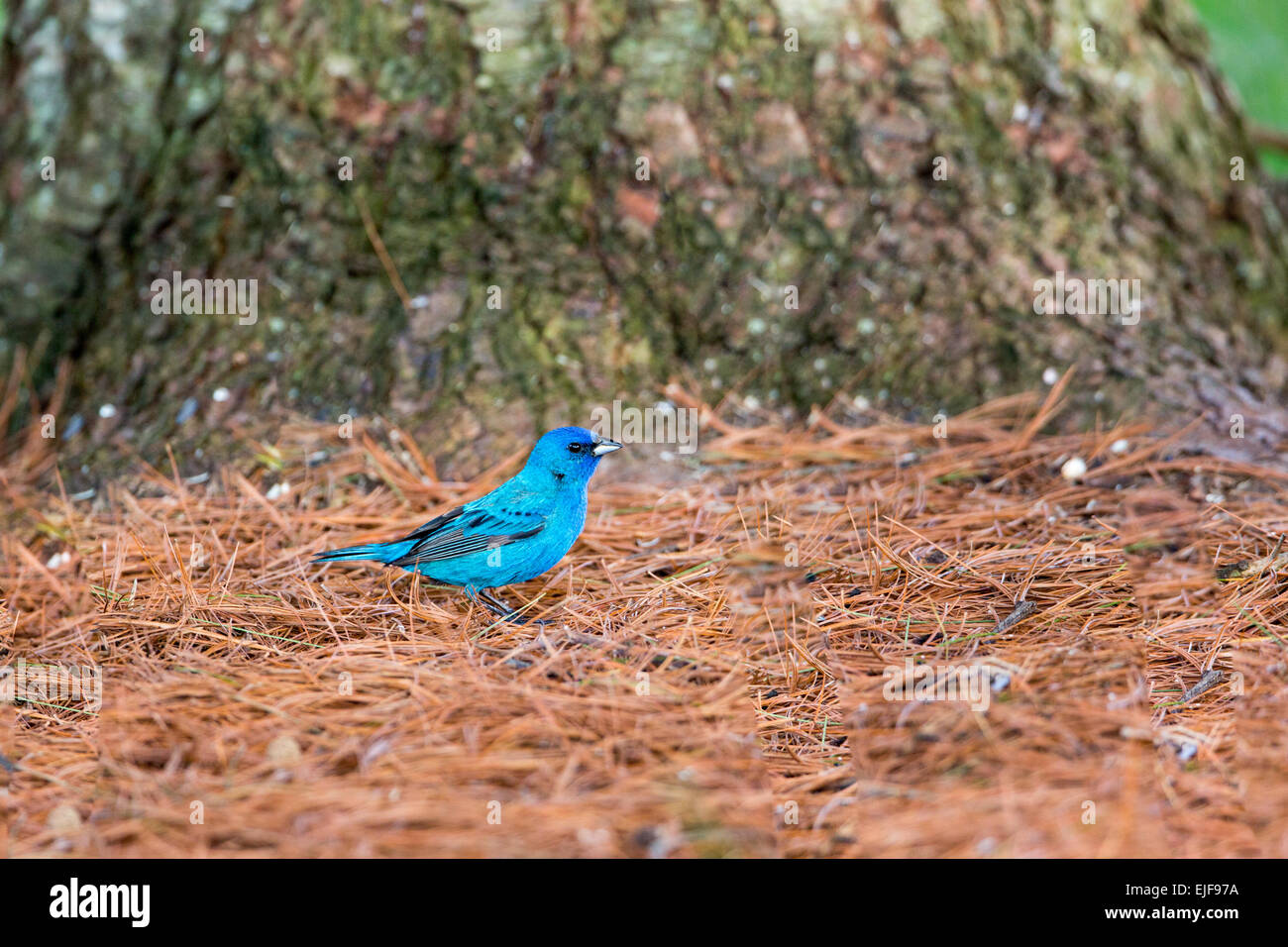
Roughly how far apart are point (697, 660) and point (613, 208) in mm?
Result: 1804

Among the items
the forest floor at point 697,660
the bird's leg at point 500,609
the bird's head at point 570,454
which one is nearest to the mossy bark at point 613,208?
the forest floor at point 697,660

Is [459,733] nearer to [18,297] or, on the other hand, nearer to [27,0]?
[18,297]

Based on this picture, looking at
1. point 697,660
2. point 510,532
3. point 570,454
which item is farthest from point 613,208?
point 697,660

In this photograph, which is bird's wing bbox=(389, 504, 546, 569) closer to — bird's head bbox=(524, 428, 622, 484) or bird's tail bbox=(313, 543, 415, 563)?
bird's tail bbox=(313, 543, 415, 563)

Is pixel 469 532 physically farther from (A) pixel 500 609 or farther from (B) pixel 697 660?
(B) pixel 697 660

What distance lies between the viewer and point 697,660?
8.31 feet

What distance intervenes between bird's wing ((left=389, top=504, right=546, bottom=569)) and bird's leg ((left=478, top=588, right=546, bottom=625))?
0.18 metres

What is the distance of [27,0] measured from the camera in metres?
3.94

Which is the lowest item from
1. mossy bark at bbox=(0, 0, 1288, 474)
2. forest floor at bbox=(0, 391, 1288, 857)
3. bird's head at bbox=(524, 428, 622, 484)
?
forest floor at bbox=(0, 391, 1288, 857)

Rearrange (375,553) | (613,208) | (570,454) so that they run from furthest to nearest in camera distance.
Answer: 1. (613,208)
2. (570,454)
3. (375,553)

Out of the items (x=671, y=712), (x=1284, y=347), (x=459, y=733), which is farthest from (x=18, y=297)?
(x=1284, y=347)

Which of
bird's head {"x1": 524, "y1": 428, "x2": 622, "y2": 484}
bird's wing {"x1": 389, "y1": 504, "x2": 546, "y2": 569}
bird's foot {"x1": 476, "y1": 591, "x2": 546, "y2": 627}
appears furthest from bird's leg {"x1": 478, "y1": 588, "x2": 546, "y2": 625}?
bird's head {"x1": 524, "y1": 428, "x2": 622, "y2": 484}

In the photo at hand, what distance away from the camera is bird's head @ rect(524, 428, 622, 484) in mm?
3119

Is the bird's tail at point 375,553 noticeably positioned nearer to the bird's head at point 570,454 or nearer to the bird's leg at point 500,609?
the bird's leg at point 500,609
